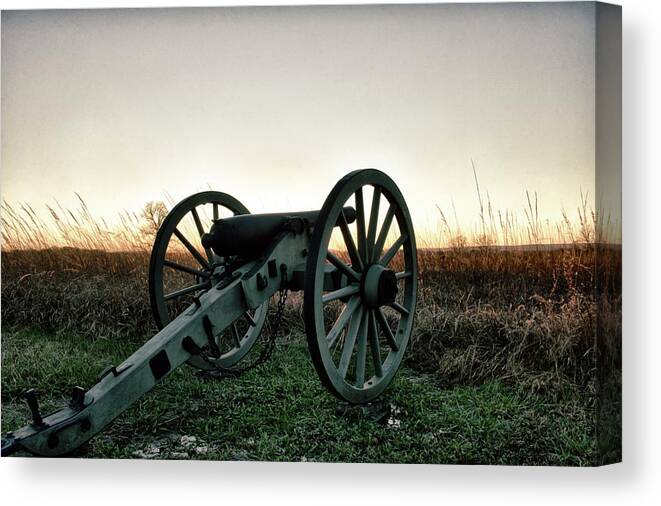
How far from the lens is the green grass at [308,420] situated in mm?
4141

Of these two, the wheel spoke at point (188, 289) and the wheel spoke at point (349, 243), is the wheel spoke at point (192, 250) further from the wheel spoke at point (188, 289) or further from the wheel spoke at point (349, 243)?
the wheel spoke at point (349, 243)

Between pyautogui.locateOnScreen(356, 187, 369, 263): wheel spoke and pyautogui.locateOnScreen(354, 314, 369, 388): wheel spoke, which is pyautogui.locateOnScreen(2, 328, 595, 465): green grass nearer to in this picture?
pyautogui.locateOnScreen(354, 314, 369, 388): wheel spoke

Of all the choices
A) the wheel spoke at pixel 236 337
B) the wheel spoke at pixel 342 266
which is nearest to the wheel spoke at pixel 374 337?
the wheel spoke at pixel 342 266

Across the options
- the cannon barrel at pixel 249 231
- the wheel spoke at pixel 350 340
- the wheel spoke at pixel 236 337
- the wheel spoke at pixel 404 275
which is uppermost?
the cannon barrel at pixel 249 231

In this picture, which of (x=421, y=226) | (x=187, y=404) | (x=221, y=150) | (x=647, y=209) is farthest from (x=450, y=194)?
(x=187, y=404)

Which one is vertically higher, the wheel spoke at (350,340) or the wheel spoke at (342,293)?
the wheel spoke at (342,293)

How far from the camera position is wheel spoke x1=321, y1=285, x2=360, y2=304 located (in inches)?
151

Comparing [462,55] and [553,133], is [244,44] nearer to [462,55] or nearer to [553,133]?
[462,55]

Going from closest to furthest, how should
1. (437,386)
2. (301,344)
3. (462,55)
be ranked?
(462,55)
(437,386)
(301,344)

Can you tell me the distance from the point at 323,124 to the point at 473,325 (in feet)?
4.98

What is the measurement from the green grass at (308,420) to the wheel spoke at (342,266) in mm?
790

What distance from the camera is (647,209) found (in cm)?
398

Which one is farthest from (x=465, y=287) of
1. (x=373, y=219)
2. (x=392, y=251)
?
(x=373, y=219)

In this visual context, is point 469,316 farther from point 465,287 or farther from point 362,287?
point 362,287
